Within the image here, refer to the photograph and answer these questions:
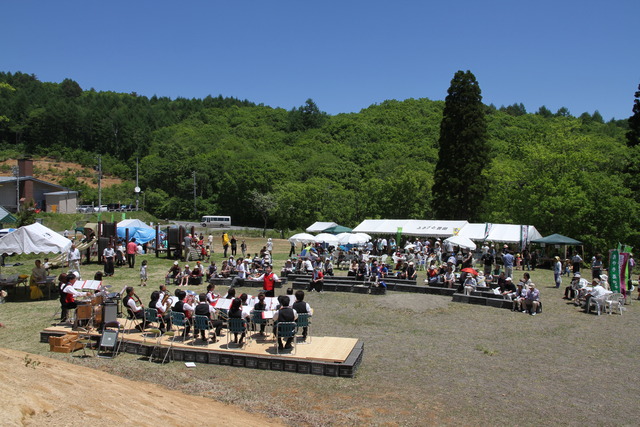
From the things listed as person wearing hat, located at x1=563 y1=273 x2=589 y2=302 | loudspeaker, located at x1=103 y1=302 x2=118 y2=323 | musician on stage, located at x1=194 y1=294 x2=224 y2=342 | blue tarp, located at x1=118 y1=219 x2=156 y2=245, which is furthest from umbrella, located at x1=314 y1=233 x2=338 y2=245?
loudspeaker, located at x1=103 y1=302 x2=118 y2=323

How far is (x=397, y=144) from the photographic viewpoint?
8625 centimetres

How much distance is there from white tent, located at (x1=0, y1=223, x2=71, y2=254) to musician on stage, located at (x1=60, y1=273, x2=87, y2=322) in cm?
540

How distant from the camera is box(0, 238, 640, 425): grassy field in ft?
26.8

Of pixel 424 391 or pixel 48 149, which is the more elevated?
pixel 48 149

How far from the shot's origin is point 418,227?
1377 inches

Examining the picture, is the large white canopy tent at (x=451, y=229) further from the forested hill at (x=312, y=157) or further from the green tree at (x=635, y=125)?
the green tree at (x=635, y=125)

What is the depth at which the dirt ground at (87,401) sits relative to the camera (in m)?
6.70

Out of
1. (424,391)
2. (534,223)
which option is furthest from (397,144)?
(424,391)

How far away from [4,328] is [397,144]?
77.9 metres

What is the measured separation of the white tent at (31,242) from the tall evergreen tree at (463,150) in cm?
3153

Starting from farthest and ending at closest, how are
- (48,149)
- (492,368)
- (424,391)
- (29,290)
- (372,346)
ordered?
1. (48,149)
2. (29,290)
3. (372,346)
4. (492,368)
5. (424,391)

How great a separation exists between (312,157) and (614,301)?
68.7m

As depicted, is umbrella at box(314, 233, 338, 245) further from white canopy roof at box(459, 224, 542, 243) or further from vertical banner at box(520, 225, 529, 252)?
vertical banner at box(520, 225, 529, 252)

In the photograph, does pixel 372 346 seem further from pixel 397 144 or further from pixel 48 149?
pixel 48 149
